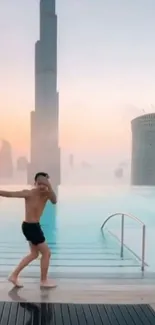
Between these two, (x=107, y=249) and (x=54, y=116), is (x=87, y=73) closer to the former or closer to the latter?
(x=54, y=116)

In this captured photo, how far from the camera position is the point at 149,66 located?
7520 mm

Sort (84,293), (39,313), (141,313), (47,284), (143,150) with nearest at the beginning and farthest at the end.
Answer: (39,313)
(141,313)
(84,293)
(47,284)
(143,150)

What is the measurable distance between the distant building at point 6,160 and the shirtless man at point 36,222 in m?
3.89

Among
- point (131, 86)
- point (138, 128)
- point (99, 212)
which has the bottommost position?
point (99, 212)

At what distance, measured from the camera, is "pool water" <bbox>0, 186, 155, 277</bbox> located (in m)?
3.47

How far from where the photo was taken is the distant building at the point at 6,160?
6.55 meters

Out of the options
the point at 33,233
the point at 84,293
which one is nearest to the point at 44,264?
the point at 33,233

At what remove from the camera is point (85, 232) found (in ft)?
19.6

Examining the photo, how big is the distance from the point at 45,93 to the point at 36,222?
17.3 ft

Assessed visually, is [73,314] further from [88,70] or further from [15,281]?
[88,70]

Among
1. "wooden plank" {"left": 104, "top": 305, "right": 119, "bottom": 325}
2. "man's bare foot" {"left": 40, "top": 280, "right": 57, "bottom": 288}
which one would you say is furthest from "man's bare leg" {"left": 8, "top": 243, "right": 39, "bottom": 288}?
"wooden plank" {"left": 104, "top": 305, "right": 119, "bottom": 325}

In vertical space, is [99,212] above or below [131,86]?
below

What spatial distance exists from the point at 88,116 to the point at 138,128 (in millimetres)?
1167

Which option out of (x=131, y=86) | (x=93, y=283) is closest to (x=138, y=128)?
(x=131, y=86)
